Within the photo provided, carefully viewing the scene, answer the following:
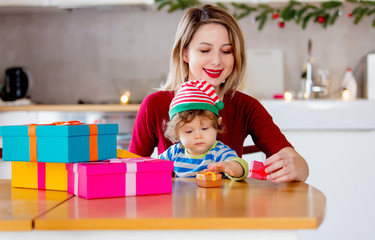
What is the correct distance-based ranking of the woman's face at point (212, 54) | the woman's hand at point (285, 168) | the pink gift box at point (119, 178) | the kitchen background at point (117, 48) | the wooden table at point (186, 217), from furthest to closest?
the kitchen background at point (117, 48) → the woman's face at point (212, 54) → the woman's hand at point (285, 168) → the pink gift box at point (119, 178) → the wooden table at point (186, 217)

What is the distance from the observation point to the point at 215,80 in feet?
5.97

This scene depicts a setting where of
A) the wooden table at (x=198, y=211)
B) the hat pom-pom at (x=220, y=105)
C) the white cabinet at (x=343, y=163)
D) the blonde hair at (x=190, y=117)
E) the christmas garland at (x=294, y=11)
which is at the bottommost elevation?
the white cabinet at (x=343, y=163)

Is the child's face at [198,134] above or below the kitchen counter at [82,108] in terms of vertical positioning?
above

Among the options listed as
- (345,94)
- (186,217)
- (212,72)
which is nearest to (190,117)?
(212,72)

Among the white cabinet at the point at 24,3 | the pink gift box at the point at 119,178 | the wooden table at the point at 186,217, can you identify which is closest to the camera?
the wooden table at the point at 186,217

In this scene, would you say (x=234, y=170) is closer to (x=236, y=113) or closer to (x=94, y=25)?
(x=236, y=113)

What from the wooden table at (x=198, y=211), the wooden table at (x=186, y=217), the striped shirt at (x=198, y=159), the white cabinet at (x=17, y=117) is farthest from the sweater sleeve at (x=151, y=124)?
the white cabinet at (x=17, y=117)

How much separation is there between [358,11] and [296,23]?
44cm

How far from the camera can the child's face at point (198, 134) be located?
58.4 inches

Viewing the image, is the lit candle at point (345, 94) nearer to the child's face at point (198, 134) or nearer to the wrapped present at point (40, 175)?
the child's face at point (198, 134)

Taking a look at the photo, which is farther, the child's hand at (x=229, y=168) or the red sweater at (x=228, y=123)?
the red sweater at (x=228, y=123)

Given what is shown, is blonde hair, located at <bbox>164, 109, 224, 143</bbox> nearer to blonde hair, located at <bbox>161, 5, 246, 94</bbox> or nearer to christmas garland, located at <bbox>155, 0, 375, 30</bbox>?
blonde hair, located at <bbox>161, 5, 246, 94</bbox>

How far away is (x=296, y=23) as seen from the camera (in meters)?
3.83

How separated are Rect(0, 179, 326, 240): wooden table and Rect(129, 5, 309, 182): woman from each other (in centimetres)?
74
